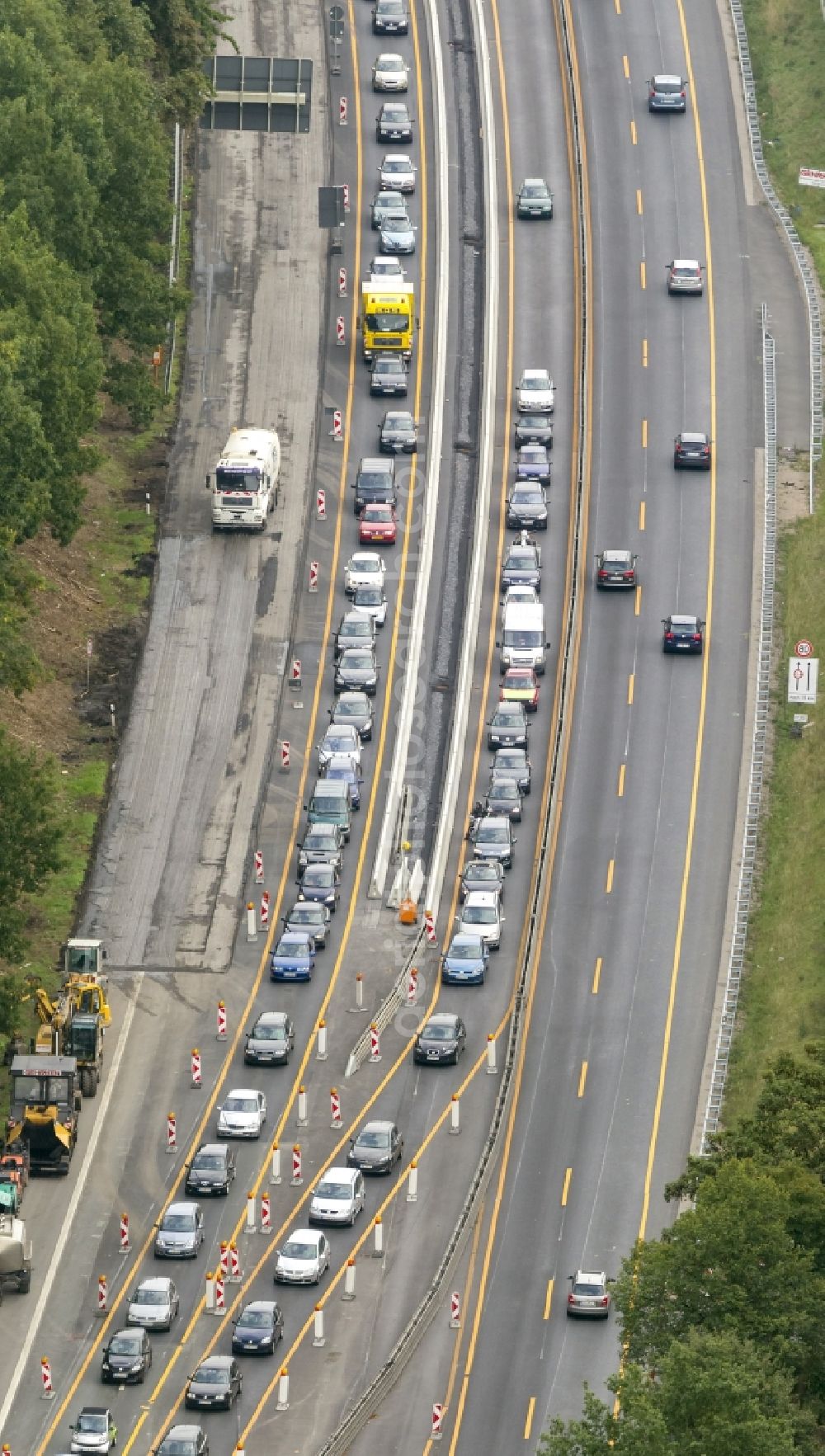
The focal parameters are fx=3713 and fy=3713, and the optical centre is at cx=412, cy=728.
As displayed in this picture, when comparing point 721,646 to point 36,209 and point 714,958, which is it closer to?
point 714,958

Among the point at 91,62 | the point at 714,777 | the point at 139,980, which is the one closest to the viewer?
the point at 139,980

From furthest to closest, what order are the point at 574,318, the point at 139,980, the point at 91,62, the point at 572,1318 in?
the point at 574,318 → the point at 91,62 → the point at 139,980 → the point at 572,1318

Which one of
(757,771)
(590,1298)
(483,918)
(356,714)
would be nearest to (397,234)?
(356,714)

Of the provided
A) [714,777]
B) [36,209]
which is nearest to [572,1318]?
[714,777]

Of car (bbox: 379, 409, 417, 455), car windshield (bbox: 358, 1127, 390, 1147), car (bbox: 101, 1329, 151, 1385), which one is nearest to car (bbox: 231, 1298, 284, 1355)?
car (bbox: 101, 1329, 151, 1385)

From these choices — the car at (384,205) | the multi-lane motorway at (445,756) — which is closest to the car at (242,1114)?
the multi-lane motorway at (445,756)

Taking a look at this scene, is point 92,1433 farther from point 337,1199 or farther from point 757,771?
point 757,771

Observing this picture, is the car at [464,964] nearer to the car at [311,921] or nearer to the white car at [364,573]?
the car at [311,921]
